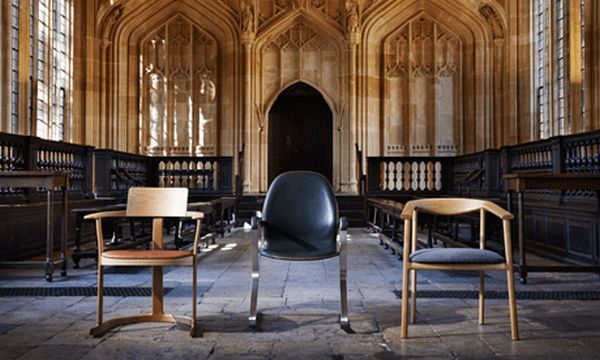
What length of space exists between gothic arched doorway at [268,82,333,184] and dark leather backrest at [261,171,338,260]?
12177mm

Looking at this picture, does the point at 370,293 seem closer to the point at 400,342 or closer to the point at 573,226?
the point at 400,342

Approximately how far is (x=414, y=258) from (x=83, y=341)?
1.93 metres

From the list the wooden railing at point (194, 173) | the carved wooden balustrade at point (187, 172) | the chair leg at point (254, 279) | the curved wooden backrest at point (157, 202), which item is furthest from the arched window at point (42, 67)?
the chair leg at point (254, 279)

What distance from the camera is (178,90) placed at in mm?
15328

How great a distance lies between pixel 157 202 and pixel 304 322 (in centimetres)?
121

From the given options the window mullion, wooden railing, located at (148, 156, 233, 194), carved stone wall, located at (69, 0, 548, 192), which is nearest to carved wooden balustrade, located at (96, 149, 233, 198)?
wooden railing, located at (148, 156, 233, 194)

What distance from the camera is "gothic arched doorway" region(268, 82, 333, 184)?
53.5ft

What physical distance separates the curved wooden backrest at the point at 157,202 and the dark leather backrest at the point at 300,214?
0.62m

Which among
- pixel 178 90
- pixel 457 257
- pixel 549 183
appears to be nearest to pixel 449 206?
pixel 457 257

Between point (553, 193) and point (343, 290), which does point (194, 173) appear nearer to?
point (553, 193)

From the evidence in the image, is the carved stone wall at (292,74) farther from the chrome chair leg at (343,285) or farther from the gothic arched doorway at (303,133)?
the chrome chair leg at (343,285)

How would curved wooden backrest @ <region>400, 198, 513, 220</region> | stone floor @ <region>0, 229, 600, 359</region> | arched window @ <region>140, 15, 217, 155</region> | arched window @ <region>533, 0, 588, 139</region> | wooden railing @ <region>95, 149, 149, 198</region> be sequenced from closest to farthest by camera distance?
stone floor @ <region>0, 229, 600, 359</region> → curved wooden backrest @ <region>400, 198, 513, 220</region> → wooden railing @ <region>95, 149, 149, 198</region> → arched window @ <region>533, 0, 588, 139</region> → arched window @ <region>140, 15, 217, 155</region>

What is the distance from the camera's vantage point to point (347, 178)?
14.8 metres

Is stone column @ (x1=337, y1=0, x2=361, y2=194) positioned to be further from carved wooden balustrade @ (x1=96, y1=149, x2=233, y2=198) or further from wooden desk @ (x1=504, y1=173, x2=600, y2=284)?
wooden desk @ (x1=504, y1=173, x2=600, y2=284)
